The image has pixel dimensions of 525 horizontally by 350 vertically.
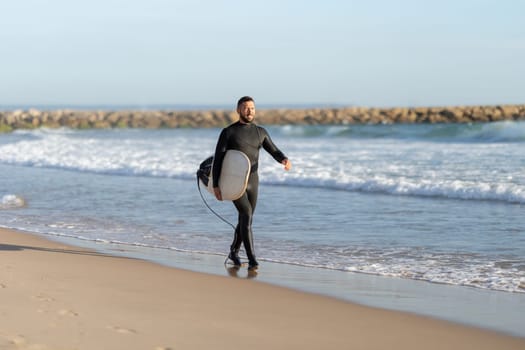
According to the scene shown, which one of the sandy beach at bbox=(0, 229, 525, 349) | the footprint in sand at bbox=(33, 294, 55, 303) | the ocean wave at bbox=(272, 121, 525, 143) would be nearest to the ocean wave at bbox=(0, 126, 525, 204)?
the ocean wave at bbox=(272, 121, 525, 143)

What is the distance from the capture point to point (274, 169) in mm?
17156

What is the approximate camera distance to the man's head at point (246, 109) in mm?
7262

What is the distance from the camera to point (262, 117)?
55312 mm

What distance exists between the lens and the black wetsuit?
738cm

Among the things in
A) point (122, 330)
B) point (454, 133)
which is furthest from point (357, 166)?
point (454, 133)

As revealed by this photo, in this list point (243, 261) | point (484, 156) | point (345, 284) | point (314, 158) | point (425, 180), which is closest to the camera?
point (345, 284)

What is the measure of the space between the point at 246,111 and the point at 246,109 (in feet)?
0.06

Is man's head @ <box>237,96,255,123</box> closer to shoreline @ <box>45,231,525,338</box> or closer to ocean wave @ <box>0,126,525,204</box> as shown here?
shoreline @ <box>45,231,525,338</box>

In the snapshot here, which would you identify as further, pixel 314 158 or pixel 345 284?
pixel 314 158

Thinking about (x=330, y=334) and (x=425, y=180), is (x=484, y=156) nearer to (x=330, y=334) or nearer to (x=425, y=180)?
(x=425, y=180)

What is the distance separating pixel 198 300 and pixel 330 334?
122 centimetres

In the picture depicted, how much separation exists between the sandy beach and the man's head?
1.42m

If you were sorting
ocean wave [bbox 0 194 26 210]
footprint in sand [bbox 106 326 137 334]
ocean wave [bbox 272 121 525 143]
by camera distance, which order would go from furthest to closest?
ocean wave [bbox 272 121 525 143], ocean wave [bbox 0 194 26 210], footprint in sand [bbox 106 326 137 334]

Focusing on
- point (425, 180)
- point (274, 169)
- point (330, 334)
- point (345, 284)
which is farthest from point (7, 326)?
point (274, 169)
